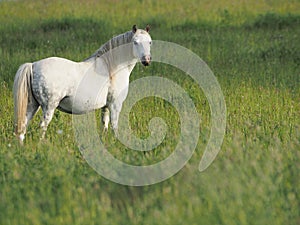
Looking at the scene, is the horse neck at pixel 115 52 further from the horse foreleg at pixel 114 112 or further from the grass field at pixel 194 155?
the grass field at pixel 194 155

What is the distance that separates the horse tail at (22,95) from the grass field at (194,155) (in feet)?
0.67

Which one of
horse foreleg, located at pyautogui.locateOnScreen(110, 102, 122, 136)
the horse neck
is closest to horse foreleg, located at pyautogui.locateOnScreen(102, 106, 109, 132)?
horse foreleg, located at pyautogui.locateOnScreen(110, 102, 122, 136)

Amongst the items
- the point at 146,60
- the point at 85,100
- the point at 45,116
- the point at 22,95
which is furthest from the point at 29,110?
the point at 146,60

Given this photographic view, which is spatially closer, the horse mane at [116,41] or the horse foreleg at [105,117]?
the horse mane at [116,41]

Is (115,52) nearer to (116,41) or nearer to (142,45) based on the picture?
(116,41)

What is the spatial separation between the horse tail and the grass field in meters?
0.20

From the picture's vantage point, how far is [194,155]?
5.65 meters

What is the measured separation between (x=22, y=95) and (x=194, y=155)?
7.80 feet

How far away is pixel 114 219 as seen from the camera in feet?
14.7

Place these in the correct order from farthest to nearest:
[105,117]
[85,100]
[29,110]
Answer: [105,117] → [85,100] → [29,110]

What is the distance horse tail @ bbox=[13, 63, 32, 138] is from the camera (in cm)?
715

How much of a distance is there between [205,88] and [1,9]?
37.8 feet

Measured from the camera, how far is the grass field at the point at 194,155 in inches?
180

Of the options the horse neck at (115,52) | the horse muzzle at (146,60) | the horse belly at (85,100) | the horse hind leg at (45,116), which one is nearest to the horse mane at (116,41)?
the horse neck at (115,52)
